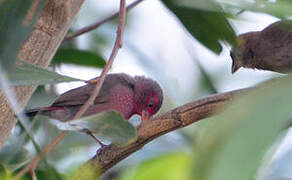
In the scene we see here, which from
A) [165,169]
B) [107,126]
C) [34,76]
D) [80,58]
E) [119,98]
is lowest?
[119,98]

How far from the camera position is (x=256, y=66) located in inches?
170

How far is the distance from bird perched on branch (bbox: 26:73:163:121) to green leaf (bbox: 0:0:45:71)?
1.95 m

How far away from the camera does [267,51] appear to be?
414cm

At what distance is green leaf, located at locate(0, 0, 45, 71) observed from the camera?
1441 mm

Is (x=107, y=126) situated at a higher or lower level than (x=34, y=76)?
lower

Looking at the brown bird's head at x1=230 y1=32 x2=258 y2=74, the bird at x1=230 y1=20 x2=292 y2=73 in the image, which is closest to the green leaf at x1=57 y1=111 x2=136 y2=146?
the bird at x1=230 y1=20 x2=292 y2=73

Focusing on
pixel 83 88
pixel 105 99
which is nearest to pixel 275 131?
pixel 83 88

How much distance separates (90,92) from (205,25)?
148cm

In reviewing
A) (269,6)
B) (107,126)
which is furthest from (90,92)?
(269,6)

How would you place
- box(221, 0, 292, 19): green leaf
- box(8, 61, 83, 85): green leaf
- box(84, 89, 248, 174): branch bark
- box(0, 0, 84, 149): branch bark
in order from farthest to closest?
box(0, 0, 84, 149): branch bark → box(84, 89, 248, 174): branch bark → box(8, 61, 83, 85): green leaf → box(221, 0, 292, 19): green leaf

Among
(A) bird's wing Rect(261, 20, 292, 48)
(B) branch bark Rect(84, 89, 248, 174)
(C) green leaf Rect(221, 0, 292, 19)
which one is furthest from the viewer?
(A) bird's wing Rect(261, 20, 292, 48)

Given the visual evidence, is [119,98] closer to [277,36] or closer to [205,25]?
[277,36]

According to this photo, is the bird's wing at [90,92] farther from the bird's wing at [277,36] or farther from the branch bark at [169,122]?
the branch bark at [169,122]

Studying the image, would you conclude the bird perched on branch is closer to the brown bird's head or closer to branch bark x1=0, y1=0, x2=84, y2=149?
the brown bird's head
